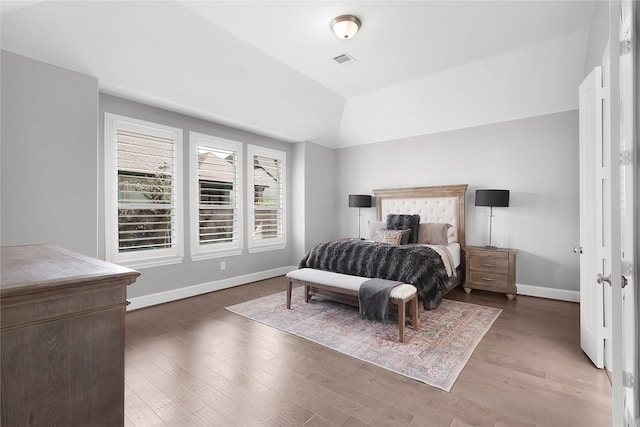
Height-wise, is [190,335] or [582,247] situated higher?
[582,247]

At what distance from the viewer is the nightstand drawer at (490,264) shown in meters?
4.14

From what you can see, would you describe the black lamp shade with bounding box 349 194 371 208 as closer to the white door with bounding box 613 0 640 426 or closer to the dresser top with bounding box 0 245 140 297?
the white door with bounding box 613 0 640 426

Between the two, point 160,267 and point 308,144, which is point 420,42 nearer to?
point 308,144

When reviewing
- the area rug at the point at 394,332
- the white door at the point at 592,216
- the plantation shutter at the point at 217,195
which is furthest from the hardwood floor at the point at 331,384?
the plantation shutter at the point at 217,195

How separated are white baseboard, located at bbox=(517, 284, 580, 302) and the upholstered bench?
2.34 meters

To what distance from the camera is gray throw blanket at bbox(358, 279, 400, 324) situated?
9.50 ft

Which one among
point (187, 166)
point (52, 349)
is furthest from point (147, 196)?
point (52, 349)

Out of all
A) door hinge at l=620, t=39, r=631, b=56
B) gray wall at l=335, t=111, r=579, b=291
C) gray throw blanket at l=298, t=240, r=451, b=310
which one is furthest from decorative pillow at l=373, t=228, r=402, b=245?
door hinge at l=620, t=39, r=631, b=56

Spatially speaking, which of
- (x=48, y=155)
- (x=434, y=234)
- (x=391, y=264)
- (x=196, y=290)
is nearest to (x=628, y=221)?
(x=391, y=264)

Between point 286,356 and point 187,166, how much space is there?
3045 millimetres

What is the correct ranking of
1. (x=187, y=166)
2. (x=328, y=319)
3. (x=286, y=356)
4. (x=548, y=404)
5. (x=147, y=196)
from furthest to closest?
(x=187, y=166) < (x=147, y=196) < (x=328, y=319) < (x=286, y=356) < (x=548, y=404)

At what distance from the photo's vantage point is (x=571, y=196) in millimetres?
4047

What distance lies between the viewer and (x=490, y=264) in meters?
4.25

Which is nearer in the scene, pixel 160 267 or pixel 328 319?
pixel 328 319
